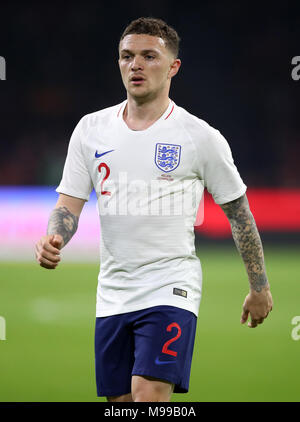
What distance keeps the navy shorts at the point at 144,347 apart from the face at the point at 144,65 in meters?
0.99

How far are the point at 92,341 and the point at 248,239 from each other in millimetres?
3786

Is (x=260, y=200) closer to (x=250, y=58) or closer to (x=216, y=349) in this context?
(x=250, y=58)

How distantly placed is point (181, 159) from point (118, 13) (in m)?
14.7

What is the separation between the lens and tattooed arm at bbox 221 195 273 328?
10.8 feet

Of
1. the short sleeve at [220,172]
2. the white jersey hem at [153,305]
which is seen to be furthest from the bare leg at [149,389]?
the short sleeve at [220,172]

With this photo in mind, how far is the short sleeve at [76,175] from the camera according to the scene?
11.1 feet

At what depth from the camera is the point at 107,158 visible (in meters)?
3.30

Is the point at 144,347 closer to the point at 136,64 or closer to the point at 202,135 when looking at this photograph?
the point at 202,135

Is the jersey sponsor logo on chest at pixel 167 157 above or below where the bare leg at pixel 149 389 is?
above

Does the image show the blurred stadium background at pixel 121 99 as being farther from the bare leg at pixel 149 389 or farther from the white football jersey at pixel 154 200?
the bare leg at pixel 149 389

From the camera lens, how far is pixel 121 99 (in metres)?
16.2

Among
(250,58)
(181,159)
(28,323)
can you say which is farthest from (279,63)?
(181,159)
